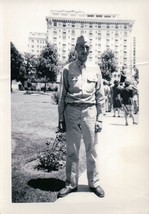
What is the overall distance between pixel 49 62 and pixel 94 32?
178 mm

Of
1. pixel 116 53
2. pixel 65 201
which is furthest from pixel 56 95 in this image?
pixel 65 201

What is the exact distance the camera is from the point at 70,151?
0.95 metres

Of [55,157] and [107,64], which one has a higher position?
[107,64]

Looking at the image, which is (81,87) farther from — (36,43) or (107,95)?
(36,43)

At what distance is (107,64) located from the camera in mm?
960

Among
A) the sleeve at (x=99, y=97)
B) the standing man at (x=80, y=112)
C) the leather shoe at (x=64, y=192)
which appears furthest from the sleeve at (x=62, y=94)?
the leather shoe at (x=64, y=192)

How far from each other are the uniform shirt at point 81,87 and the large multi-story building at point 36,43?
11 centimetres

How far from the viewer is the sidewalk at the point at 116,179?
37.9 inches

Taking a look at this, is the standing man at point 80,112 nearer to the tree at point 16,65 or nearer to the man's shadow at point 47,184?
the man's shadow at point 47,184

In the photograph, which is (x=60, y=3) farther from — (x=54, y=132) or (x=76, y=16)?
(x=54, y=132)

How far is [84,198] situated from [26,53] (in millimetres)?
506

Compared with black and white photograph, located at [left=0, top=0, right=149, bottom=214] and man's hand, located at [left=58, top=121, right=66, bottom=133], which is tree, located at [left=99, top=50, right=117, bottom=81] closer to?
black and white photograph, located at [left=0, top=0, right=149, bottom=214]

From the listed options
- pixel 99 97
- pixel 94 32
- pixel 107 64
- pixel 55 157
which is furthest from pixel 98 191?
pixel 94 32

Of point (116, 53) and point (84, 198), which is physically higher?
point (116, 53)
